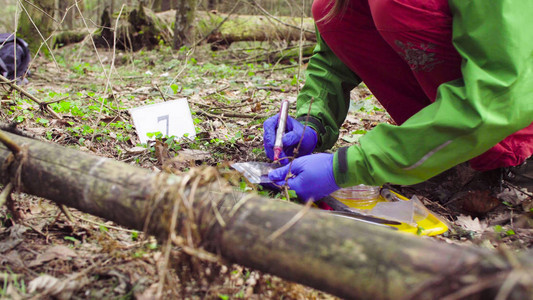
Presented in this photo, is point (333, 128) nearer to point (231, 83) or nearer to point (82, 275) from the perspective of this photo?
point (82, 275)

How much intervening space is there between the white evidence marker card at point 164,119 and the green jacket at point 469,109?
55.8 inches

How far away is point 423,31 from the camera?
1754mm

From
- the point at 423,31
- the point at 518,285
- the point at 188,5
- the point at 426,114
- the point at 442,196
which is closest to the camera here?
the point at 518,285

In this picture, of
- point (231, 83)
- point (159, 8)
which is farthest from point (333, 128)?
point (159, 8)

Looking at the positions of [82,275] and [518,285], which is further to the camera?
[82,275]

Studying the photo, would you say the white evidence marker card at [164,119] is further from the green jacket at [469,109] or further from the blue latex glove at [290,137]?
the green jacket at [469,109]

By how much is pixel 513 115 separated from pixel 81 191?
5.16ft

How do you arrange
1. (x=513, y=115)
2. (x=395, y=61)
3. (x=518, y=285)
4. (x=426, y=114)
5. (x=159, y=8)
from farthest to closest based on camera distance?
(x=159, y=8) < (x=395, y=61) < (x=426, y=114) < (x=513, y=115) < (x=518, y=285)

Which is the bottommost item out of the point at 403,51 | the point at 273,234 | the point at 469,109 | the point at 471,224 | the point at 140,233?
the point at 471,224

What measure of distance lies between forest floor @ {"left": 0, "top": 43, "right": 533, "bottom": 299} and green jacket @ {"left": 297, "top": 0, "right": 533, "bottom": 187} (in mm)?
418

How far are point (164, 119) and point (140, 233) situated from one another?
1.31m

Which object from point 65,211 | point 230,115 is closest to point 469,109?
point 65,211

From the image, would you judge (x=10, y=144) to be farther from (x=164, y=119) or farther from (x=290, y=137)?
(x=164, y=119)

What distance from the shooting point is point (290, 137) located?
7.61 ft
